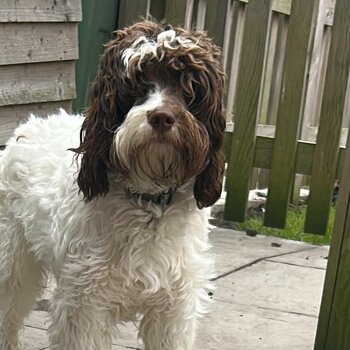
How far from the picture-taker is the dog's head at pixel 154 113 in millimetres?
2963

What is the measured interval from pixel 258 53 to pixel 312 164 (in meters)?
0.94

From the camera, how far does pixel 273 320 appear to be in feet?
15.9

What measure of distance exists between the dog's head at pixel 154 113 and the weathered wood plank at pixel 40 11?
2.57m

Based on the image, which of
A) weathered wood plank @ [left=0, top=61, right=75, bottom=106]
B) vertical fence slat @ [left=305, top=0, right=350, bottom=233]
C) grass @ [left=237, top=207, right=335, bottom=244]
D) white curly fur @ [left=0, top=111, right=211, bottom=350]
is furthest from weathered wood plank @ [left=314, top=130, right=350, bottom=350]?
grass @ [left=237, top=207, right=335, bottom=244]

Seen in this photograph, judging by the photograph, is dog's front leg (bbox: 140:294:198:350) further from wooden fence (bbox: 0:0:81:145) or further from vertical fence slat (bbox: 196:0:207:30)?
vertical fence slat (bbox: 196:0:207:30)

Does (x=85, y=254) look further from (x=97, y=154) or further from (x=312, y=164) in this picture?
(x=312, y=164)

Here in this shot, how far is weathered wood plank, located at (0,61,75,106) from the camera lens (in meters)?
5.77

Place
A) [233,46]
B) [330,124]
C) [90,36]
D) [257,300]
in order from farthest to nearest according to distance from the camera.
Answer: [233,46] < [90,36] < [330,124] < [257,300]

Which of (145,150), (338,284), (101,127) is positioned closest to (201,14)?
(338,284)

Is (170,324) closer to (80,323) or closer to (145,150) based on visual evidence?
(80,323)

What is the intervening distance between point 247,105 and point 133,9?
1211 mm

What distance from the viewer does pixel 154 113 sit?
9.52ft

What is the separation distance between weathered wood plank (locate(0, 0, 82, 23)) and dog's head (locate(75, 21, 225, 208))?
2.57 meters

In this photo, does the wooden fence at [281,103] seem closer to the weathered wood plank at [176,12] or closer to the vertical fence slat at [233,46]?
the weathered wood plank at [176,12]
